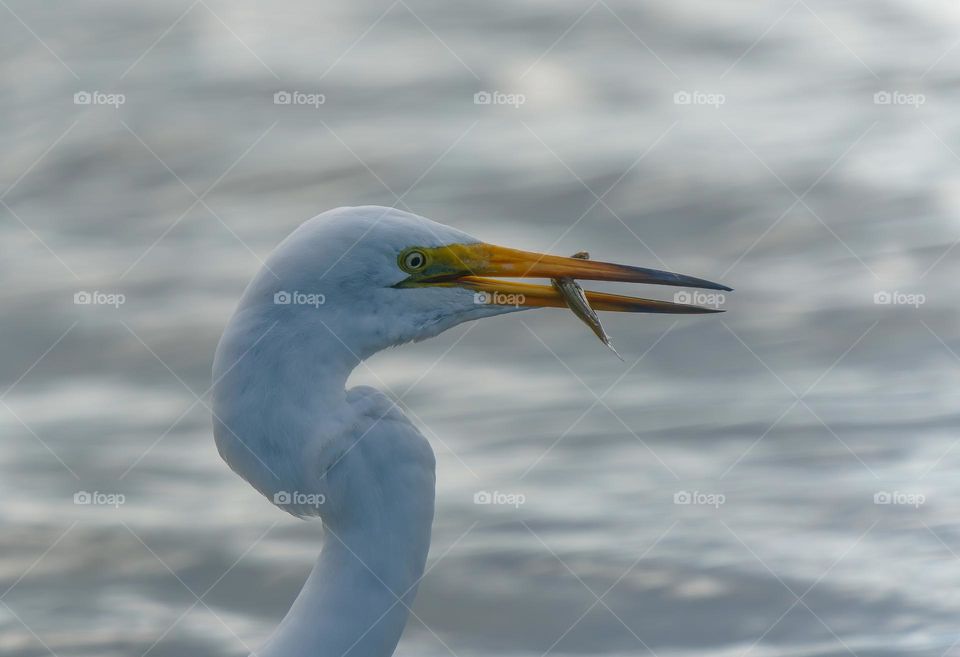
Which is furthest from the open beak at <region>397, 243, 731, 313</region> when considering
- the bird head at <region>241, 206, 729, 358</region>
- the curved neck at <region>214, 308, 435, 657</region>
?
the curved neck at <region>214, 308, 435, 657</region>

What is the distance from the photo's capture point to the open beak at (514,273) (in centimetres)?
364

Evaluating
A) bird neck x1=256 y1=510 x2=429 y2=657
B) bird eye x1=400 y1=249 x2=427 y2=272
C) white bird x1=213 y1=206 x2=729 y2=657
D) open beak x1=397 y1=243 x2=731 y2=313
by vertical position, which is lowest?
bird neck x1=256 y1=510 x2=429 y2=657

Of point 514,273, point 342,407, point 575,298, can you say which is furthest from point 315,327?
point 575,298

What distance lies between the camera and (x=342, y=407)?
3387 millimetres

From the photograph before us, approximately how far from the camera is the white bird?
3338mm

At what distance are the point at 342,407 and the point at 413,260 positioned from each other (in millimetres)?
438

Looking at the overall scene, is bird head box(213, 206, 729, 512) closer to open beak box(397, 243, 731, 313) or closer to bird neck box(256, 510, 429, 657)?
open beak box(397, 243, 731, 313)

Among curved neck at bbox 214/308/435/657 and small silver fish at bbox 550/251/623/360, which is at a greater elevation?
small silver fish at bbox 550/251/623/360

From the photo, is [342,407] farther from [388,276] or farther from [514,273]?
[514,273]

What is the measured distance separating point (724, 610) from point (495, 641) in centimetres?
125

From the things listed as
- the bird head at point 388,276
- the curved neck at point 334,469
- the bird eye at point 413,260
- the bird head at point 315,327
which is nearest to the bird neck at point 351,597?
the curved neck at point 334,469

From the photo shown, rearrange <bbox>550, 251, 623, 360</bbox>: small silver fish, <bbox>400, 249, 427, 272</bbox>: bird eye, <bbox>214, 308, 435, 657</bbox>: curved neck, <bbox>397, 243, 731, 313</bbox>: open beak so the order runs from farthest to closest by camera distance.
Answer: <bbox>550, 251, 623, 360</bbox>: small silver fish → <bbox>397, 243, 731, 313</bbox>: open beak → <bbox>400, 249, 427, 272</bbox>: bird eye → <bbox>214, 308, 435, 657</bbox>: curved neck

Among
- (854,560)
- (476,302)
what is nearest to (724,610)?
(854,560)

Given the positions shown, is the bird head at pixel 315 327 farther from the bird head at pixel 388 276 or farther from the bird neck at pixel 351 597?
the bird neck at pixel 351 597
